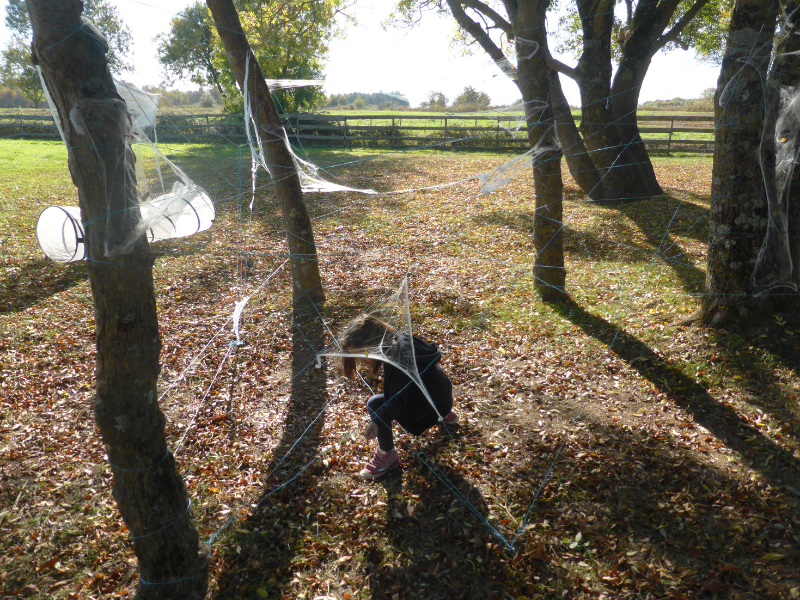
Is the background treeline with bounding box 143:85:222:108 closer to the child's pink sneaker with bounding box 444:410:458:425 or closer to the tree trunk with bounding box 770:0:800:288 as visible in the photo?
the child's pink sneaker with bounding box 444:410:458:425

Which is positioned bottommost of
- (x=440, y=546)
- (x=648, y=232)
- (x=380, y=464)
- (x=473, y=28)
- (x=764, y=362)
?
(x=440, y=546)

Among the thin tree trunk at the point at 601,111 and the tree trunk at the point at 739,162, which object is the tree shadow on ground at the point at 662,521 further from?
the thin tree trunk at the point at 601,111

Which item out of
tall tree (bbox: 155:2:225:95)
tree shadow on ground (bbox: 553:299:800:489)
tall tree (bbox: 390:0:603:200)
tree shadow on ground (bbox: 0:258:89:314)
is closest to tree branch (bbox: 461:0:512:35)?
tall tree (bbox: 390:0:603:200)

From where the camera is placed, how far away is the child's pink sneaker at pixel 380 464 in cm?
350

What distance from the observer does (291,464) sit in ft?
12.2

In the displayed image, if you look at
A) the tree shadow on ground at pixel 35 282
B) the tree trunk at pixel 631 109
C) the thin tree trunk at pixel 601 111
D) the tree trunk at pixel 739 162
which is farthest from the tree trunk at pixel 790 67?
the tree shadow on ground at pixel 35 282

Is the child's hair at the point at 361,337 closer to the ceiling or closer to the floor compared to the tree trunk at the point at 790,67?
closer to the floor

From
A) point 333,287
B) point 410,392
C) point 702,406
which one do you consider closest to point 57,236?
point 333,287

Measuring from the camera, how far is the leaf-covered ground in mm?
2799

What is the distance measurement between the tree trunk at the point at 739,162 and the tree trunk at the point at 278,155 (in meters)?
4.55

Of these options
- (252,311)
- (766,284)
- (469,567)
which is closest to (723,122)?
(766,284)

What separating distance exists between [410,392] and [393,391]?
0.12 metres

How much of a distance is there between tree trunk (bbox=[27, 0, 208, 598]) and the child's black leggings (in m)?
1.31

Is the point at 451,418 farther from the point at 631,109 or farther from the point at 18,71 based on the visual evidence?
the point at 18,71
